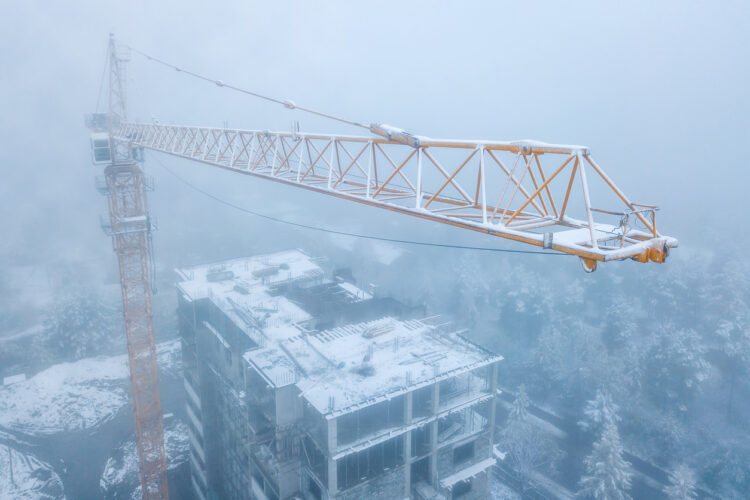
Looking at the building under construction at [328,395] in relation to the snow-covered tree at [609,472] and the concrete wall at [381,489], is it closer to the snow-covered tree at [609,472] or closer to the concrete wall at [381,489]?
the concrete wall at [381,489]

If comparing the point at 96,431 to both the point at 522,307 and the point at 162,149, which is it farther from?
the point at 522,307

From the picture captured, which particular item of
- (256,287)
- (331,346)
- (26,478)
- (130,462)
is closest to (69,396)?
(26,478)

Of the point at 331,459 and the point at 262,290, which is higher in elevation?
the point at 262,290

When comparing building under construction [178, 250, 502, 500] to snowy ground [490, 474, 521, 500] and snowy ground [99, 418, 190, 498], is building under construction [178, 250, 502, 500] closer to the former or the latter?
snowy ground [99, 418, 190, 498]

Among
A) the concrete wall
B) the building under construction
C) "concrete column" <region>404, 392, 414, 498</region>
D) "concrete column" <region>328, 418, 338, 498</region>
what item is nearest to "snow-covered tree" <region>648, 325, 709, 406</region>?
the building under construction

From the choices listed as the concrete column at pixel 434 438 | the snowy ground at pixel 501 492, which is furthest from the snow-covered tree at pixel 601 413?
the concrete column at pixel 434 438

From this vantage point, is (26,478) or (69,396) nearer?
(26,478)

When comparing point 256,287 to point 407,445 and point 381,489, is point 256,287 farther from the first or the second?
point 381,489

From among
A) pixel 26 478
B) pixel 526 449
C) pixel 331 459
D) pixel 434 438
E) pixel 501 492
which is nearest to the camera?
pixel 331 459
